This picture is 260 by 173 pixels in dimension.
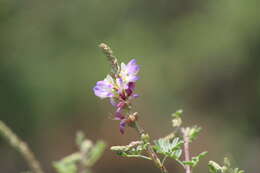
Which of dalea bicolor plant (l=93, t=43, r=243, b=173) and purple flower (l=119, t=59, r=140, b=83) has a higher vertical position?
purple flower (l=119, t=59, r=140, b=83)

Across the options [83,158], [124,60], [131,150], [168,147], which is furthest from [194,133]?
[124,60]

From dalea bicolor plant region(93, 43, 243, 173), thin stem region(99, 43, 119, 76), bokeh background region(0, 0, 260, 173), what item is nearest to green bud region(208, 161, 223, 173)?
dalea bicolor plant region(93, 43, 243, 173)

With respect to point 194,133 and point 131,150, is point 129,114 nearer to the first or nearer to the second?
point 131,150

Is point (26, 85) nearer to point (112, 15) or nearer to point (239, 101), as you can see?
point (112, 15)

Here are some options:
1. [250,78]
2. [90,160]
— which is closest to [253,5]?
[250,78]

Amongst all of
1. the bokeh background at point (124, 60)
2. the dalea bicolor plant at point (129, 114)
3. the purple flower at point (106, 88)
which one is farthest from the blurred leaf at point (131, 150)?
the bokeh background at point (124, 60)

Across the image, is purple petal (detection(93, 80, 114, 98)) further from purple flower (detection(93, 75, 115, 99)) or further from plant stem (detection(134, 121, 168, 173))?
plant stem (detection(134, 121, 168, 173))
